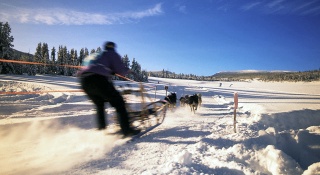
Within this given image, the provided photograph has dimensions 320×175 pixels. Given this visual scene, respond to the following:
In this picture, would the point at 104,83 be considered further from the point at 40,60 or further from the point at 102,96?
the point at 40,60

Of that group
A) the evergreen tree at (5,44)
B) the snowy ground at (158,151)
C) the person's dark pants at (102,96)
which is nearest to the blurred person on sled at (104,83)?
the person's dark pants at (102,96)

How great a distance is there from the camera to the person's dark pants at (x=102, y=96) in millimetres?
4777

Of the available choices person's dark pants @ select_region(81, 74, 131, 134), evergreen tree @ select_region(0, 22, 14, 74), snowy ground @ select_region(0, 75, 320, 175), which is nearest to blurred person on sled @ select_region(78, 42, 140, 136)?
person's dark pants @ select_region(81, 74, 131, 134)

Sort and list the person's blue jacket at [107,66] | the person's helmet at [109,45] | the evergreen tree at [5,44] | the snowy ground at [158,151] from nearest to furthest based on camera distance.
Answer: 1. the snowy ground at [158,151]
2. the person's blue jacket at [107,66]
3. the person's helmet at [109,45]
4. the evergreen tree at [5,44]

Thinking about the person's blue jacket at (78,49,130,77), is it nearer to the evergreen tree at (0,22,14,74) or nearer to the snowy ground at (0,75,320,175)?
the snowy ground at (0,75,320,175)

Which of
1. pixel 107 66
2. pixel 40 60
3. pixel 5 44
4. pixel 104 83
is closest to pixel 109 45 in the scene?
pixel 107 66

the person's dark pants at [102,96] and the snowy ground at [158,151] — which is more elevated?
the person's dark pants at [102,96]

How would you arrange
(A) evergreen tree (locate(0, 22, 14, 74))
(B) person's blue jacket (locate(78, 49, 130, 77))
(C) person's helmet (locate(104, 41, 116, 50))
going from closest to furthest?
(B) person's blue jacket (locate(78, 49, 130, 77)) < (C) person's helmet (locate(104, 41, 116, 50)) < (A) evergreen tree (locate(0, 22, 14, 74))

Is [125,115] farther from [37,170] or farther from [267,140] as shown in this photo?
[267,140]

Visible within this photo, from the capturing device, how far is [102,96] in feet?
16.0

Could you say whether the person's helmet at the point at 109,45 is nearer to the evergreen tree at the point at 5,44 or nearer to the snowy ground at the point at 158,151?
the snowy ground at the point at 158,151

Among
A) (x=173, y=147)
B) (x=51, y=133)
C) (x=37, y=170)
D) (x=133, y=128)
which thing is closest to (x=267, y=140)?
(x=173, y=147)

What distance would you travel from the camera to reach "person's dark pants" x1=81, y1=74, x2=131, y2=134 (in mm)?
4777

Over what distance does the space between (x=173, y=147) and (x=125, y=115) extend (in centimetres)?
134
